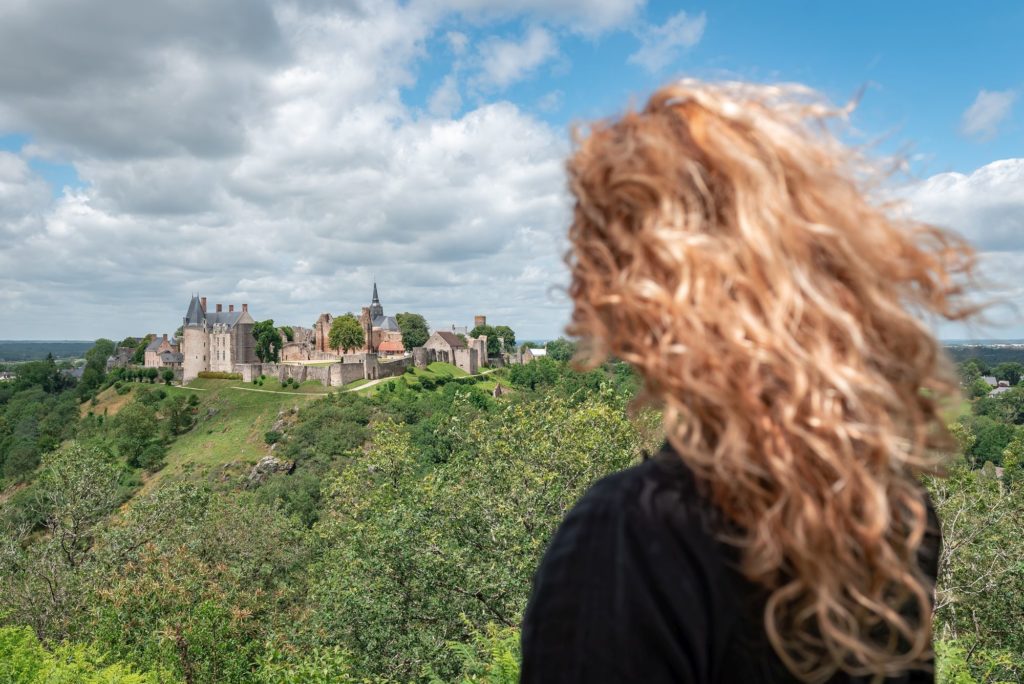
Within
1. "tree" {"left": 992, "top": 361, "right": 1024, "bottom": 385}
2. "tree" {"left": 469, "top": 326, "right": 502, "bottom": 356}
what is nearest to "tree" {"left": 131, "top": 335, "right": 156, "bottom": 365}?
"tree" {"left": 469, "top": 326, "right": 502, "bottom": 356}

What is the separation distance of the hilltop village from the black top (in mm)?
77318

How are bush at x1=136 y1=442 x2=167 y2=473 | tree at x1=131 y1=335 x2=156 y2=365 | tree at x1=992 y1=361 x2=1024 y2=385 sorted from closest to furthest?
1. bush at x1=136 y1=442 x2=167 y2=473
2. tree at x1=992 y1=361 x2=1024 y2=385
3. tree at x1=131 y1=335 x2=156 y2=365

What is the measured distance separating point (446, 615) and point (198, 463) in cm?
5070

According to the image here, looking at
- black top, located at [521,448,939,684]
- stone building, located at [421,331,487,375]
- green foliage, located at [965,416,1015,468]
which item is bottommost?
green foliage, located at [965,416,1015,468]

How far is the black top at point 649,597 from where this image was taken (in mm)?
1297

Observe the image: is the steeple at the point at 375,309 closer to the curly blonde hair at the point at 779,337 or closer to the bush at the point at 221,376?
the bush at the point at 221,376

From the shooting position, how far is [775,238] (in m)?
1.30

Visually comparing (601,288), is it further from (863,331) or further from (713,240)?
(863,331)

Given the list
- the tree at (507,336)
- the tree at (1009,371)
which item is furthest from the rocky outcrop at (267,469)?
the tree at (1009,371)

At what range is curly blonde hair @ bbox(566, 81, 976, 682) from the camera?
4.02ft

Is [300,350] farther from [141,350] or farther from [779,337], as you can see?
[779,337]

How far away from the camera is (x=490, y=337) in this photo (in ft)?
359

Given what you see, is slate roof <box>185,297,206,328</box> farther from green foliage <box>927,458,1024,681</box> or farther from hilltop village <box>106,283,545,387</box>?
green foliage <box>927,458,1024,681</box>

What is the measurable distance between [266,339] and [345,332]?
9.80 meters
